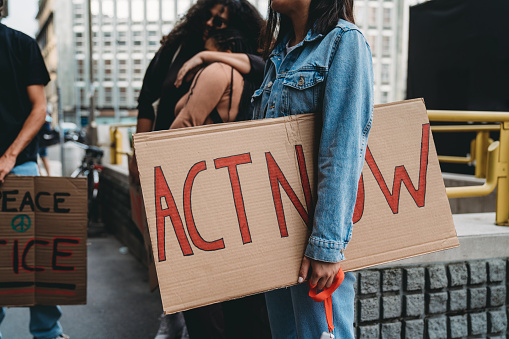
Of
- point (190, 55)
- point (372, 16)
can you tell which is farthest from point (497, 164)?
point (372, 16)

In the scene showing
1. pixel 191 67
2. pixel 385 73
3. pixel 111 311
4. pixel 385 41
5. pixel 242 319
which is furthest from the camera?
pixel 385 41

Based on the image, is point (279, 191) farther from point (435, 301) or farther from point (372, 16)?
point (372, 16)

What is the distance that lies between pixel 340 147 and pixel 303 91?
0.26m

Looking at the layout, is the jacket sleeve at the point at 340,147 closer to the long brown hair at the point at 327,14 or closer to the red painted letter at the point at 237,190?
the long brown hair at the point at 327,14

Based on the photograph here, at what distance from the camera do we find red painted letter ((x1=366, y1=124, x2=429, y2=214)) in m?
1.66

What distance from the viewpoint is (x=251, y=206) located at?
150 cm

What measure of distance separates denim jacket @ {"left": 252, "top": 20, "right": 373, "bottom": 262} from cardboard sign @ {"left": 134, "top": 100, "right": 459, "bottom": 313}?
0.11m

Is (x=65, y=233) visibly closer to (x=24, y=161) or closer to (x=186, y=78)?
(x=24, y=161)

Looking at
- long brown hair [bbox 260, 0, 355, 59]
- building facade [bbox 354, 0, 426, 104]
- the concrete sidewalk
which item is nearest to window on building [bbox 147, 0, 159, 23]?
building facade [bbox 354, 0, 426, 104]

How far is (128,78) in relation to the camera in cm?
6475

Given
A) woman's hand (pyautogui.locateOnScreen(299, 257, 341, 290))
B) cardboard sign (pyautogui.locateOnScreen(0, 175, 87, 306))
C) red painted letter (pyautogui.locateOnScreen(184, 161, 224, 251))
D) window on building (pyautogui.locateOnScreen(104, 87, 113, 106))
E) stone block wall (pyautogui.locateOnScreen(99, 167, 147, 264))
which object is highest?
window on building (pyautogui.locateOnScreen(104, 87, 113, 106))

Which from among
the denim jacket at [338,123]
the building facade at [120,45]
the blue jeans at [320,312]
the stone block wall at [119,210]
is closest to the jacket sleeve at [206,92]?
the denim jacket at [338,123]

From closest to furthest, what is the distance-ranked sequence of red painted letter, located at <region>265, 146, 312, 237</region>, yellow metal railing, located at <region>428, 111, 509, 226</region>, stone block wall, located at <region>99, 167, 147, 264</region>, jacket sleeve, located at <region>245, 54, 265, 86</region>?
red painted letter, located at <region>265, 146, 312, 237</region>, jacket sleeve, located at <region>245, 54, 265, 86</region>, yellow metal railing, located at <region>428, 111, 509, 226</region>, stone block wall, located at <region>99, 167, 147, 264</region>

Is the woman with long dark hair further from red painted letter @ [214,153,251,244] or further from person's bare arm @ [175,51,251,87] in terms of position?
red painted letter @ [214,153,251,244]
